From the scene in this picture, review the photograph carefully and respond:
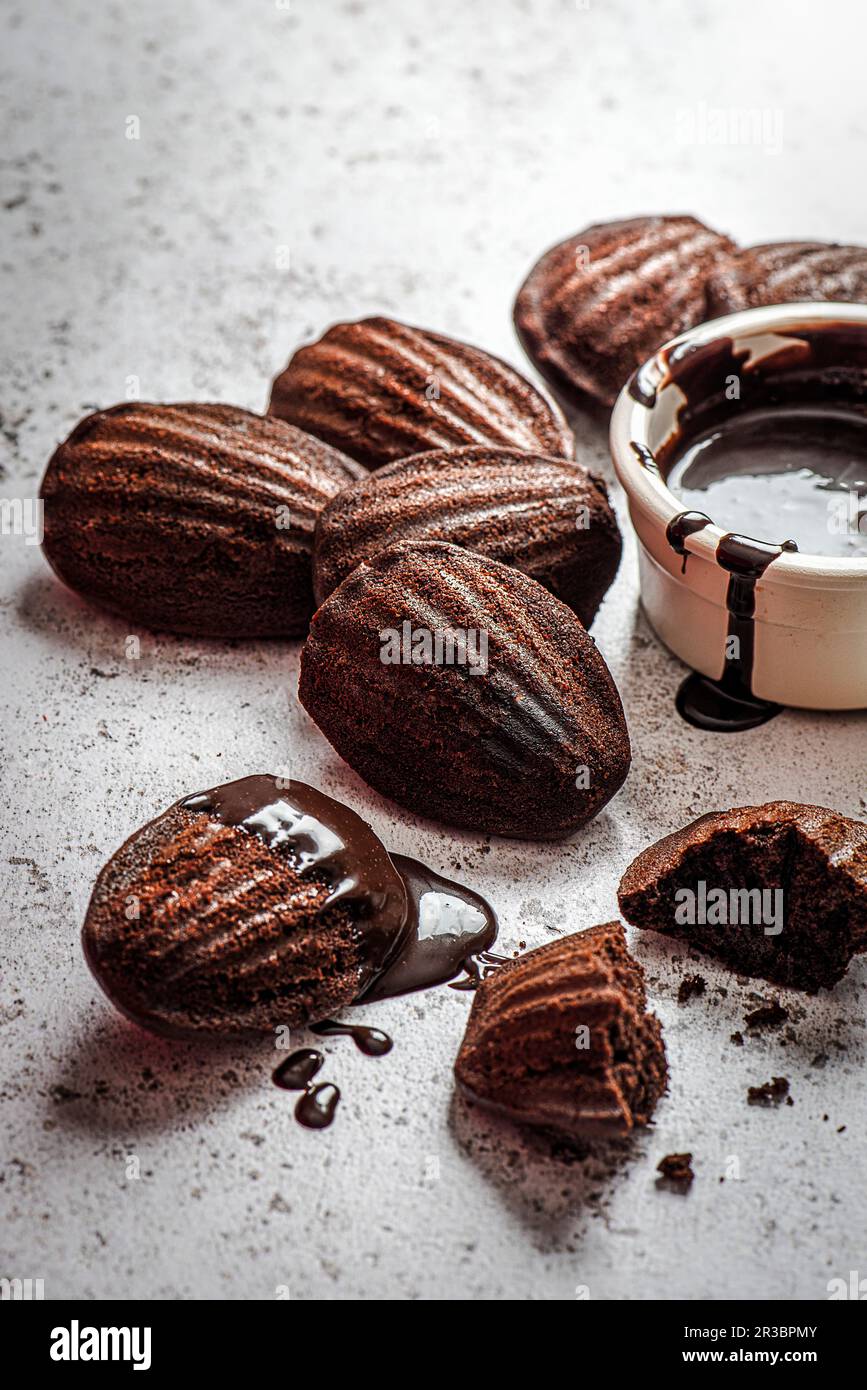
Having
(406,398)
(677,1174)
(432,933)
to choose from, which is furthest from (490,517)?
(677,1174)

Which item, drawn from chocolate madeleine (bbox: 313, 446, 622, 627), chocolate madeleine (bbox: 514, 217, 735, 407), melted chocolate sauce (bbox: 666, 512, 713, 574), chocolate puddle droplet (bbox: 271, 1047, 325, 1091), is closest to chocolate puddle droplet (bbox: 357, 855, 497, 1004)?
chocolate puddle droplet (bbox: 271, 1047, 325, 1091)

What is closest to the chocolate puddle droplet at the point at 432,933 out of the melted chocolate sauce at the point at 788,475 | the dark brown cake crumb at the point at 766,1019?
the dark brown cake crumb at the point at 766,1019

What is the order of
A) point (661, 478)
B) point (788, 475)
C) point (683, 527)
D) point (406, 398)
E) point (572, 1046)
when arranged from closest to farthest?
point (572, 1046), point (683, 527), point (661, 478), point (788, 475), point (406, 398)

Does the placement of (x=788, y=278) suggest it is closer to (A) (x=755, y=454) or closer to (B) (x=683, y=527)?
(A) (x=755, y=454)

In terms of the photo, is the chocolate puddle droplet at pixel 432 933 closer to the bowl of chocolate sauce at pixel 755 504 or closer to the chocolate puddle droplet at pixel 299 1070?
the chocolate puddle droplet at pixel 299 1070

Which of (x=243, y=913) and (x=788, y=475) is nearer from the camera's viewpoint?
(x=243, y=913)

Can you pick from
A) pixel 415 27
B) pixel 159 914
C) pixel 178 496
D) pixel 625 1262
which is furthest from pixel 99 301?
pixel 625 1262

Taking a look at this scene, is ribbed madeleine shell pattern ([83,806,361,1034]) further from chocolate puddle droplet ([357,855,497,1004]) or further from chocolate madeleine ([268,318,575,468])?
chocolate madeleine ([268,318,575,468])
